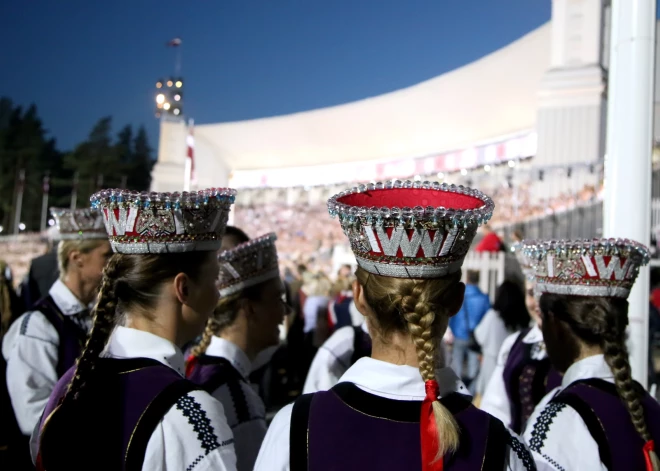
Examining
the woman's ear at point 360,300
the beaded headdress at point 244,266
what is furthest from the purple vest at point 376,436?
the beaded headdress at point 244,266

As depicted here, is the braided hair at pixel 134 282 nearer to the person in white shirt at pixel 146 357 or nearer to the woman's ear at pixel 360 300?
the person in white shirt at pixel 146 357

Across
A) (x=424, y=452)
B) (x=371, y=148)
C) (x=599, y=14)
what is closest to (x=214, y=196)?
(x=424, y=452)

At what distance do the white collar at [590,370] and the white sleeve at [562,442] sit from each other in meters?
0.16

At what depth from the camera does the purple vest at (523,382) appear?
2.56m

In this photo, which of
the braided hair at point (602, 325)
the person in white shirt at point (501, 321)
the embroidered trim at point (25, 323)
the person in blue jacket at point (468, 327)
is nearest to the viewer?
the braided hair at point (602, 325)

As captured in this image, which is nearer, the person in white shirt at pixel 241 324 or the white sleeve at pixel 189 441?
the white sleeve at pixel 189 441

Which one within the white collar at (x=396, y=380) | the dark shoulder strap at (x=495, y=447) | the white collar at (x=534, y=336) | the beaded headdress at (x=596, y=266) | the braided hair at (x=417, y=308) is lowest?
the dark shoulder strap at (x=495, y=447)

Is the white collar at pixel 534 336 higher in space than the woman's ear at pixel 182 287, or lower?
lower

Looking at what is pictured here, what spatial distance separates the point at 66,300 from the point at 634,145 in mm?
2395

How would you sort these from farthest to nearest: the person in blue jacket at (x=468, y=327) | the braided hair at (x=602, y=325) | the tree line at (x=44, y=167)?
the tree line at (x=44, y=167), the person in blue jacket at (x=468, y=327), the braided hair at (x=602, y=325)

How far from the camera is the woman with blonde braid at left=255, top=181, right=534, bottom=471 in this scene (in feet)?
3.72

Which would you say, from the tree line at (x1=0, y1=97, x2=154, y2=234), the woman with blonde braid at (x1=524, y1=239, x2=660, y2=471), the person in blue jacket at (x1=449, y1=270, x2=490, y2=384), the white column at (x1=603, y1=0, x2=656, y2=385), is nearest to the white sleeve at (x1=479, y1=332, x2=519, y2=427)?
the white column at (x1=603, y1=0, x2=656, y2=385)

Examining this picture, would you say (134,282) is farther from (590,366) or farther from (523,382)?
(523,382)

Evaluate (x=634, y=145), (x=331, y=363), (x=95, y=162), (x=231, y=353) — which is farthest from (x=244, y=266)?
(x=95, y=162)
